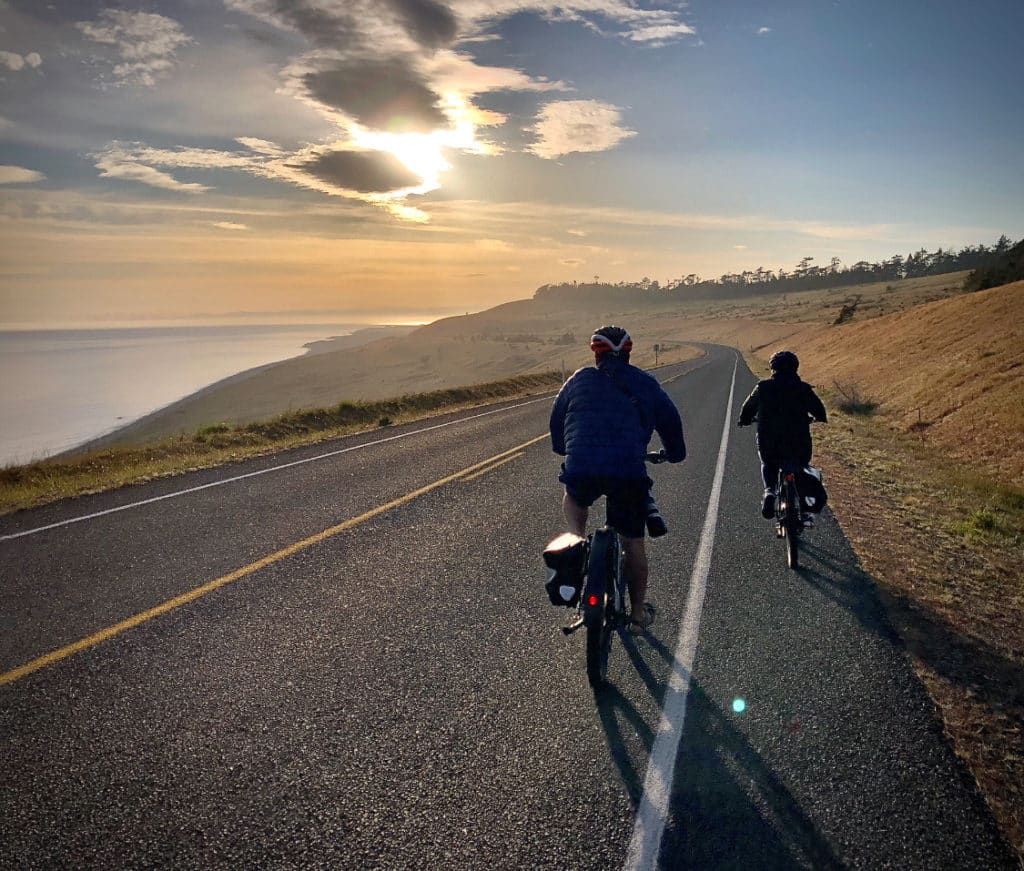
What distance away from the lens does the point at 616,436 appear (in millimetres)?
4211

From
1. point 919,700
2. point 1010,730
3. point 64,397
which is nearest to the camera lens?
point 1010,730

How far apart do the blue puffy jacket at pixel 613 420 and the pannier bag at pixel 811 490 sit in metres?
2.83

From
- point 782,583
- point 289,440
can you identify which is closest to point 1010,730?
point 782,583

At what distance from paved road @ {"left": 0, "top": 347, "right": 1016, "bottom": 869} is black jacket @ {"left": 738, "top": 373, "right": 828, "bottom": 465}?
120 centimetres

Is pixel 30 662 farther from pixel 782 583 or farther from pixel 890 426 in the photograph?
pixel 890 426

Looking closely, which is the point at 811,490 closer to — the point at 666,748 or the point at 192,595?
the point at 666,748

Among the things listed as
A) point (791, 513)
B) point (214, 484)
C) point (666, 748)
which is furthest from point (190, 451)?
point (666, 748)

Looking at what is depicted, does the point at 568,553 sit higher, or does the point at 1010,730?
the point at 568,553

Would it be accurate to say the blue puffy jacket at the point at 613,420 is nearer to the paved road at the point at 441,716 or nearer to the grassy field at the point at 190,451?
the paved road at the point at 441,716

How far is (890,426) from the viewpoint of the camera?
17.3 m

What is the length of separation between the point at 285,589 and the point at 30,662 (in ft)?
6.36

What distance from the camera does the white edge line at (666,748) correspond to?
2.90 metres

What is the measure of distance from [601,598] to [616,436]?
1102mm

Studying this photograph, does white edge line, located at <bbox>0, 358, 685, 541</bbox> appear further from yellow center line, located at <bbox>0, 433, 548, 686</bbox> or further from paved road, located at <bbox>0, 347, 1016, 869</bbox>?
yellow center line, located at <bbox>0, 433, 548, 686</bbox>
